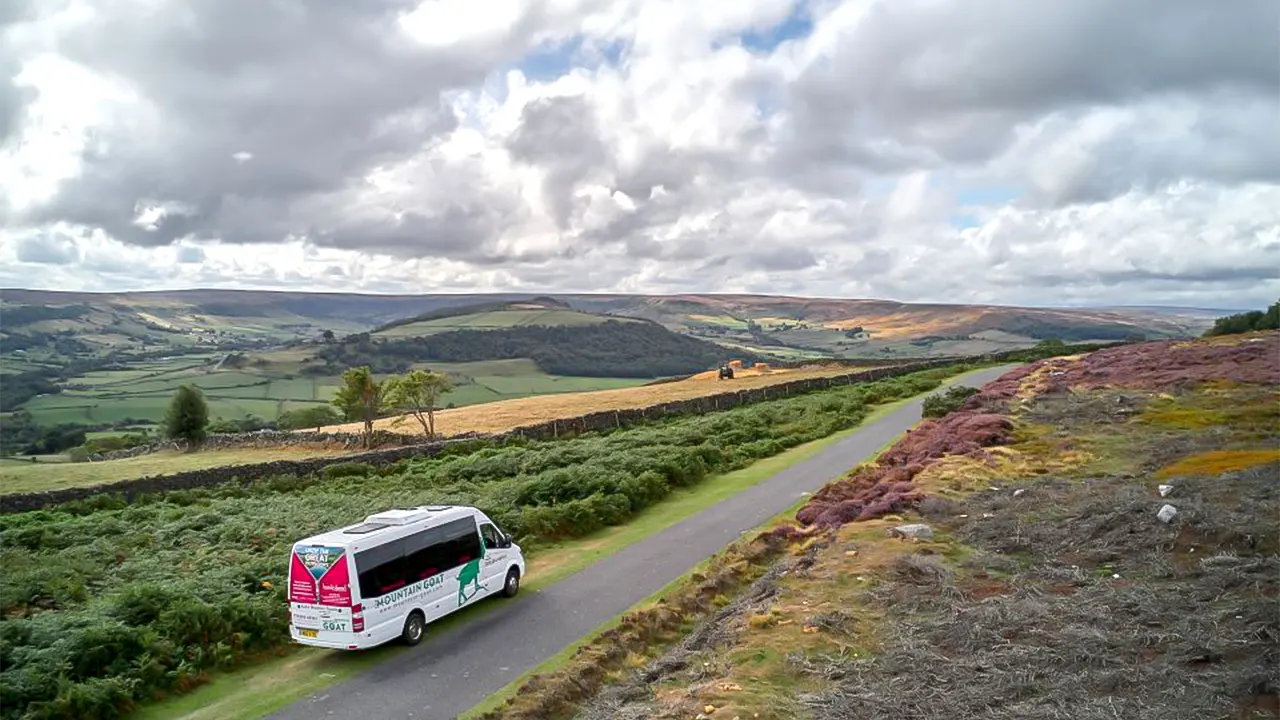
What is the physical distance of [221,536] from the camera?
2681 cm

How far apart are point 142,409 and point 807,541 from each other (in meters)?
130

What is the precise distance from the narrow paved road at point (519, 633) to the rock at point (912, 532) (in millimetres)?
5529

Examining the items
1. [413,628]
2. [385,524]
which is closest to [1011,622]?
[413,628]

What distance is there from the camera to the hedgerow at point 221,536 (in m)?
15.8

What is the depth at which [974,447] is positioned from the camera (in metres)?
33.3

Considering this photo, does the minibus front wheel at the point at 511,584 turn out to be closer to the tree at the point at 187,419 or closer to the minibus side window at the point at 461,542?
the minibus side window at the point at 461,542

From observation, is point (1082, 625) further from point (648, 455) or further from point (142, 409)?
point (142, 409)

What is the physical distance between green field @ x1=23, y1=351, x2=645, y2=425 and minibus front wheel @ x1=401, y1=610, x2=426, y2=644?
95670 millimetres

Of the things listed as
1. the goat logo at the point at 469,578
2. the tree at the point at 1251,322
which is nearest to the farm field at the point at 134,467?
the goat logo at the point at 469,578

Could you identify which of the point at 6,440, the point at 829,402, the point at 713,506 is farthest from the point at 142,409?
the point at 713,506

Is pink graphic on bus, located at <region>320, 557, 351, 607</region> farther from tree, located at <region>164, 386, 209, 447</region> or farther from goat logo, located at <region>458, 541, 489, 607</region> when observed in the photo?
tree, located at <region>164, 386, 209, 447</region>

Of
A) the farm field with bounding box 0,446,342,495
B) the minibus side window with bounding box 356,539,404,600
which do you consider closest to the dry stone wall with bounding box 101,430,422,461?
the farm field with bounding box 0,446,342,495

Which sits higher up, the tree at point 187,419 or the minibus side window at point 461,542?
the minibus side window at point 461,542

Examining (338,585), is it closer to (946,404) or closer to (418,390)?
(946,404)
